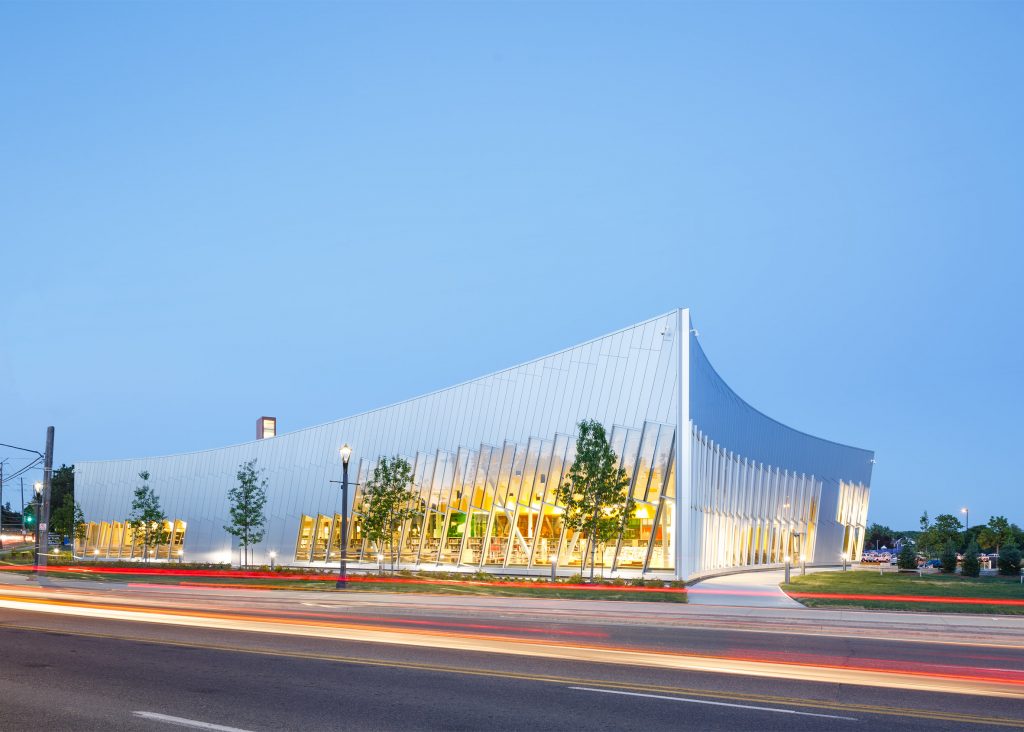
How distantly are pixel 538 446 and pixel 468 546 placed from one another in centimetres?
717

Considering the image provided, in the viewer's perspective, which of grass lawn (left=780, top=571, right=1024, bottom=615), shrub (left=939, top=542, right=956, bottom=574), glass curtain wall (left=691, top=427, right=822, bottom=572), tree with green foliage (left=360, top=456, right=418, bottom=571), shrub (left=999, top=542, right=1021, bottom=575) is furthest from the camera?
shrub (left=939, top=542, right=956, bottom=574)

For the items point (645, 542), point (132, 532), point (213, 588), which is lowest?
point (132, 532)

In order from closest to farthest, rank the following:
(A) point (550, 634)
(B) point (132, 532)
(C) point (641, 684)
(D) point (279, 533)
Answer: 1. (C) point (641, 684)
2. (A) point (550, 634)
3. (D) point (279, 533)
4. (B) point (132, 532)

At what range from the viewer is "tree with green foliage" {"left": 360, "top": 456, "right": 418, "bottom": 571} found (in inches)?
1938

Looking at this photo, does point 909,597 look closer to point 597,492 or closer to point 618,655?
point 597,492

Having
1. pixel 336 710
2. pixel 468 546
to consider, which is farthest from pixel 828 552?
pixel 336 710

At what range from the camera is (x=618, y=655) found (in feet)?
48.6

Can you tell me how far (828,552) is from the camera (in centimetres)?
7344

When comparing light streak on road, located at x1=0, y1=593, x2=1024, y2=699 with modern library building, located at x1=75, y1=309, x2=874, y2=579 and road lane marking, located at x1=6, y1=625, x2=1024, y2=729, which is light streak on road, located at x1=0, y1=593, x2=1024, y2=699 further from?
modern library building, located at x1=75, y1=309, x2=874, y2=579

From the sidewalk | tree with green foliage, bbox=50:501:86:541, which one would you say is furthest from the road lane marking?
tree with green foliage, bbox=50:501:86:541

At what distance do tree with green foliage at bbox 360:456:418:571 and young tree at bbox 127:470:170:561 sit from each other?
28.2m

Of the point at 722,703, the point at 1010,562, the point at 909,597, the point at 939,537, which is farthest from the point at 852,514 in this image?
the point at 722,703

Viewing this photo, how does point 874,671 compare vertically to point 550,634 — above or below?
above

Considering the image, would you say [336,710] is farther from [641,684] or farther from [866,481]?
[866,481]
